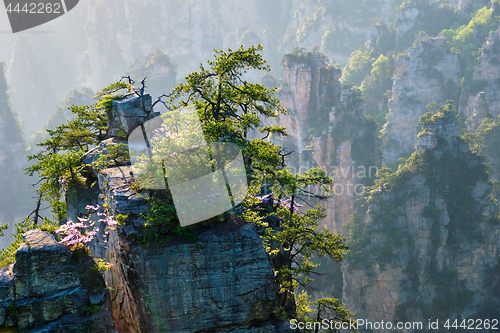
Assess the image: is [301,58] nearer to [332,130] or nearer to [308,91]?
[308,91]

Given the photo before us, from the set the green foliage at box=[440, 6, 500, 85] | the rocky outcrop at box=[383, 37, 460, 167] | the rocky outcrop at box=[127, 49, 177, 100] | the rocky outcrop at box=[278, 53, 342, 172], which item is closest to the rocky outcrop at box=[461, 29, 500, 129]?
the green foliage at box=[440, 6, 500, 85]

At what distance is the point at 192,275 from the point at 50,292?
132 inches

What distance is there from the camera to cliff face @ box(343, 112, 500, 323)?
23594mm

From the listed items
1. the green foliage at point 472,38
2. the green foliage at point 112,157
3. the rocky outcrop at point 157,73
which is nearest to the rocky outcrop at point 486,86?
the green foliage at point 472,38

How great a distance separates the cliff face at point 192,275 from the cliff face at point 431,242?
744 inches

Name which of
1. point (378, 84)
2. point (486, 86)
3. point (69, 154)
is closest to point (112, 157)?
point (69, 154)

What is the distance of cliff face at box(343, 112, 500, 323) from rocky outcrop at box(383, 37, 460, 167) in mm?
11038

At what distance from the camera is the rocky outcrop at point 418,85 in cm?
3588

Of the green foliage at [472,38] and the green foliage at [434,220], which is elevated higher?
the green foliage at [472,38]

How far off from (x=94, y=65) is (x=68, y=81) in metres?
20.3

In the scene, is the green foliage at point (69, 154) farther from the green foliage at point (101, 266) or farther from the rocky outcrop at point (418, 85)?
the rocky outcrop at point (418, 85)

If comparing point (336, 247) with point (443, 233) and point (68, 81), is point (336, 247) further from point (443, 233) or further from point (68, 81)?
point (68, 81)

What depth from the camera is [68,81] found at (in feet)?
287

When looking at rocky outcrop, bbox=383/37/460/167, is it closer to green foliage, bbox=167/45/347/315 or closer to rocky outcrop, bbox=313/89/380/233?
rocky outcrop, bbox=313/89/380/233
